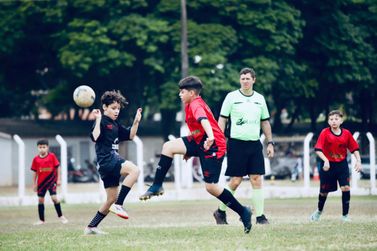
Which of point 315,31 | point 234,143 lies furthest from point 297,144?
point 234,143

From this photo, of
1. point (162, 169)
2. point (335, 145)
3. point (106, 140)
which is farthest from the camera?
point (335, 145)

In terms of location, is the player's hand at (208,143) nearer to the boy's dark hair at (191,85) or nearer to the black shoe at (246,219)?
the boy's dark hair at (191,85)

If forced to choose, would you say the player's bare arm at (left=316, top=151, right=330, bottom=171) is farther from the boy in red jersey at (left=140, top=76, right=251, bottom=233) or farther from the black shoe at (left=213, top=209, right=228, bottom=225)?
the boy in red jersey at (left=140, top=76, right=251, bottom=233)

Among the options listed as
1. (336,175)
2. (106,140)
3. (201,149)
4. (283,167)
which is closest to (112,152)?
(106,140)

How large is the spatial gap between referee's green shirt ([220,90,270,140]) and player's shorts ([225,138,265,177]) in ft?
0.38

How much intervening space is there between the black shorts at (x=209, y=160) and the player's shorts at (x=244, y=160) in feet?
6.15

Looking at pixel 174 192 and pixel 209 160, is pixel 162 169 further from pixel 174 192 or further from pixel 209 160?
pixel 174 192

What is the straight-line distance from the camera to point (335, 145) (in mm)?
17641

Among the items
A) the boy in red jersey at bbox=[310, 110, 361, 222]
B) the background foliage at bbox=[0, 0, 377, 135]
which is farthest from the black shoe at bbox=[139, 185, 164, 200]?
the background foliage at bbox=[0, 0, 377, 135]

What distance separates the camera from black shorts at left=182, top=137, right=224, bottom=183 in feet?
45.5

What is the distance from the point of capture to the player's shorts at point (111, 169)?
14539mm

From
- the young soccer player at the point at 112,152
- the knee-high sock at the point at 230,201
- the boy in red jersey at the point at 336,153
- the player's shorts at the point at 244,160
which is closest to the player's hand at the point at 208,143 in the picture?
the knee-high sock at the point at 230,201

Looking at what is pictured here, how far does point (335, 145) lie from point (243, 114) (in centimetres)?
245

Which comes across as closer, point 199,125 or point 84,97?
point 199,125
